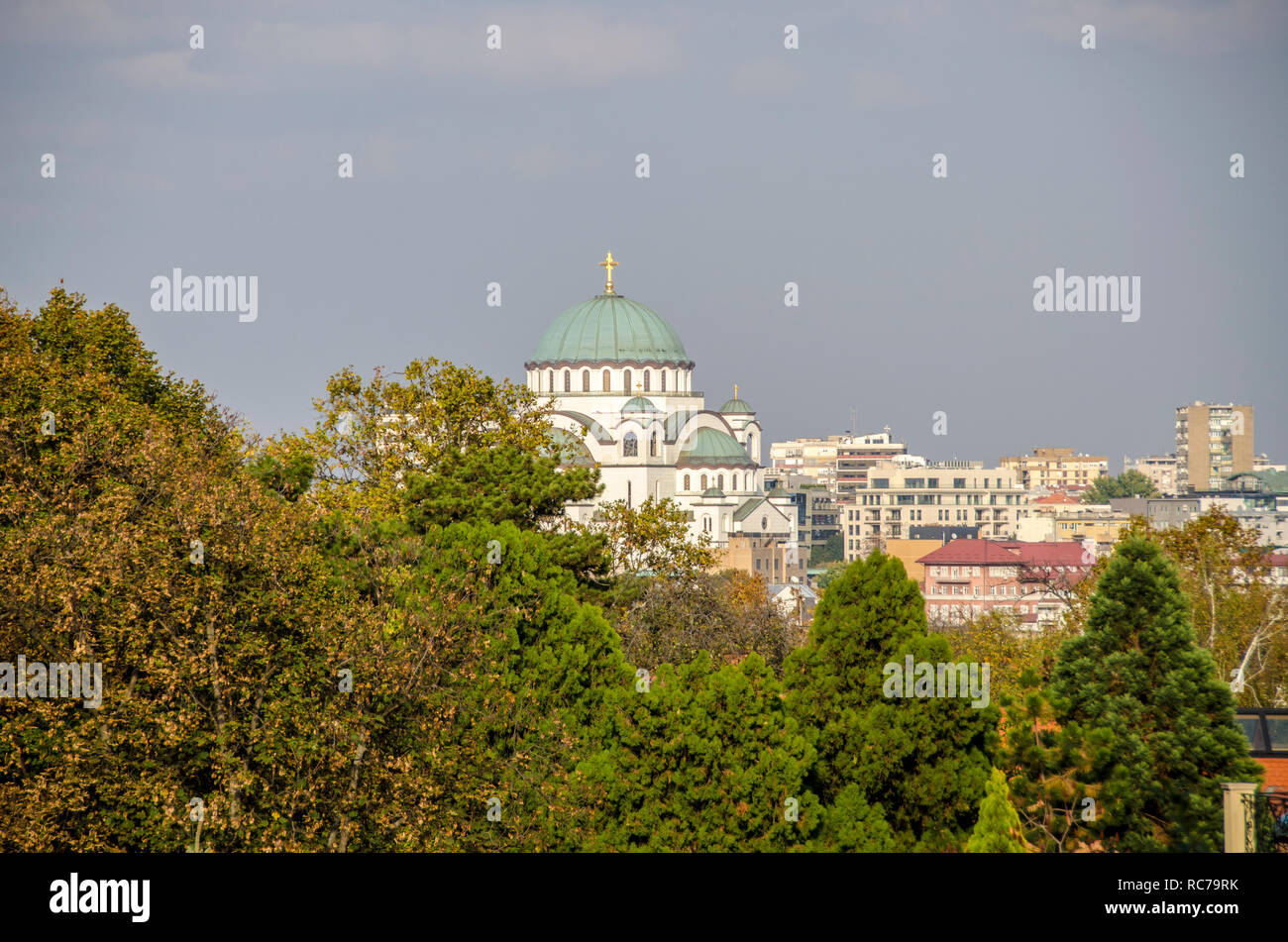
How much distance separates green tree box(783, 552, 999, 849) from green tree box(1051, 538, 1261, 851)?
3.57 ft

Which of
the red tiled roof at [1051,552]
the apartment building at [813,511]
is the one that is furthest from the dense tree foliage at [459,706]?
the apartment building at [813,511]

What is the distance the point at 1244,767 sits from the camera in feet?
45.2

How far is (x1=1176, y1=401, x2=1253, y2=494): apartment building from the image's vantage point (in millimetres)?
179500

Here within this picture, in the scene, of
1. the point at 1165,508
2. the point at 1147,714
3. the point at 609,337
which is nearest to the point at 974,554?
the point at 609,337

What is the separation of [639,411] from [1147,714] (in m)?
74.6

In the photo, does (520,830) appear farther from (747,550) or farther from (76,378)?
(747,550)

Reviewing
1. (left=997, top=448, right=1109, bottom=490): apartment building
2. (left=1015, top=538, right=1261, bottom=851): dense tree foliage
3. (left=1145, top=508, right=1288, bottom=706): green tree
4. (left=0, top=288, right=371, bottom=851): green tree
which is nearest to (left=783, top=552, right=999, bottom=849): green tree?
(left=1015, top=538, right=1261, bottom=851): dense tree foliage

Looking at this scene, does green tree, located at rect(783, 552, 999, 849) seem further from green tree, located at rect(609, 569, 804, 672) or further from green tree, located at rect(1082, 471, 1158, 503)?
green tree, located at rect(1082, 471, 1158, 503)

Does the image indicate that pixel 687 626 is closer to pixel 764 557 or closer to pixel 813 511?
pixel 764 557

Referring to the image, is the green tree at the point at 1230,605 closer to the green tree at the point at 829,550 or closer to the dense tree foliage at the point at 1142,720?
the dense tree foliage at the point at 1142,720

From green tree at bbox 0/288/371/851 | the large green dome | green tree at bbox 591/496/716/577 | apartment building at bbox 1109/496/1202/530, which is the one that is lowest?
green tree at bbox 0/288/371/851

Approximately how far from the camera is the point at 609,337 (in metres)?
89.4

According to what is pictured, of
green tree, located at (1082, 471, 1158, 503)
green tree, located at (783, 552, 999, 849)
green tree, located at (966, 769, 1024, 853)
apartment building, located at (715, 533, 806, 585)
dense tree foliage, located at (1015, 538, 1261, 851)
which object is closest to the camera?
green tree, located at (966, 769, 1024, 853)
